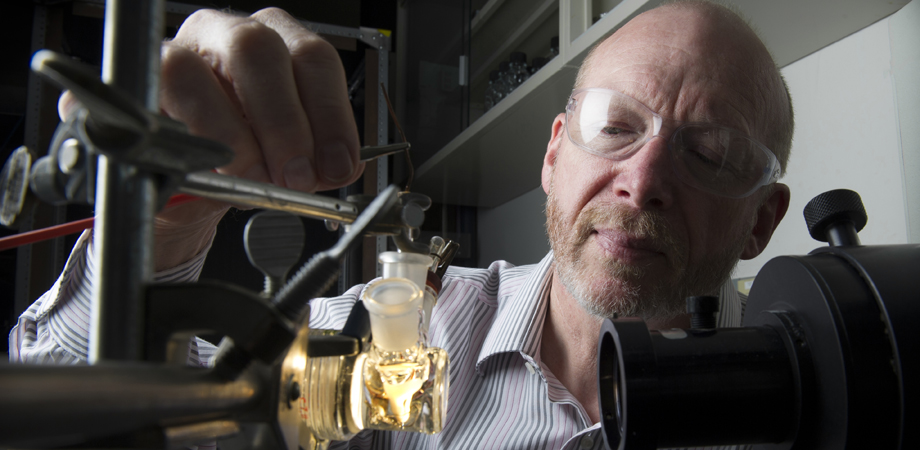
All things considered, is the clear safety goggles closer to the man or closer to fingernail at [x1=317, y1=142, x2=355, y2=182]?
the man

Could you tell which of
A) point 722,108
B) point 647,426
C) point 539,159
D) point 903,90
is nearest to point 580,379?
point 722,108

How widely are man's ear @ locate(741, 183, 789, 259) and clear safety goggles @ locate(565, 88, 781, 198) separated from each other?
156 millimetres

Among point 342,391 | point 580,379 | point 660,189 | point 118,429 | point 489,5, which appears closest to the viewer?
point 118,429

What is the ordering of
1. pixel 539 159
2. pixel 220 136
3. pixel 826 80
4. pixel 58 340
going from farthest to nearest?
pixel 539 159, pixel 826 80, pixel 58 340, pixel 220 136

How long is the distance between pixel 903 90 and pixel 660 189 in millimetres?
706

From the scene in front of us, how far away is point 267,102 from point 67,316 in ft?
1.70

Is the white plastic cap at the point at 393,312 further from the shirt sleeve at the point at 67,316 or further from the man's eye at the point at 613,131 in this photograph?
the man's eye at the point at 613,131

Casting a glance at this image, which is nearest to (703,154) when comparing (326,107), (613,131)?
(613,131)

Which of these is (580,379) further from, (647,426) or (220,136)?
(220,136)

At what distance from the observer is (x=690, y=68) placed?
3.52ft

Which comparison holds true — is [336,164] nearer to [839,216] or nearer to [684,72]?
[839,216]

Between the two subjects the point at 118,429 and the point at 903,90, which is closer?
the point at 118,429

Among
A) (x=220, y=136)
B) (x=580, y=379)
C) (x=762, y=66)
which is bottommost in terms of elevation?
(x=580, y=379)

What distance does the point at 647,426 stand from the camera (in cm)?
45
